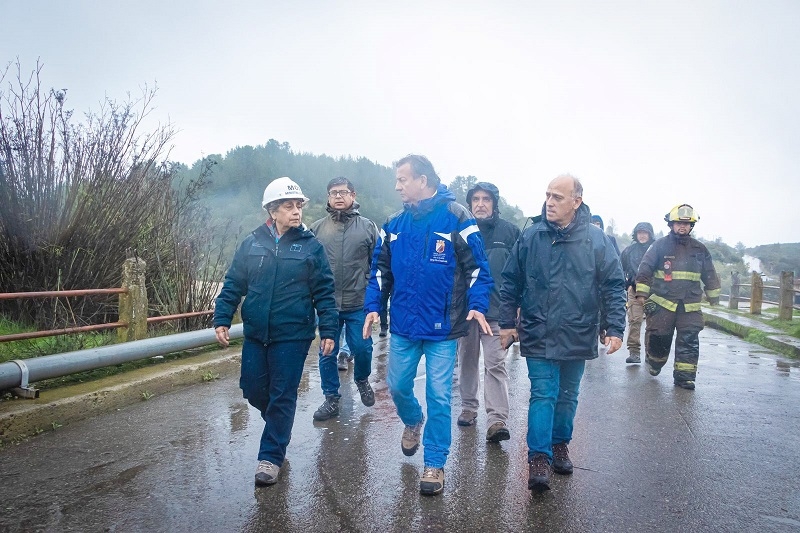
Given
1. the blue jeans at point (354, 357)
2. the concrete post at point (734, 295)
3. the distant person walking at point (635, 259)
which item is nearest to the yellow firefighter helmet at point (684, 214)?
the distant person walking at point (635, 259)

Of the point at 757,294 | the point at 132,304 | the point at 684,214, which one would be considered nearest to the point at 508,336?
the point at 684,214

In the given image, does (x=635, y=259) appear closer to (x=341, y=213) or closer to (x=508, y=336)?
(x=341, y=213)

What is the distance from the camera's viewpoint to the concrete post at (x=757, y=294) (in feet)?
51.3

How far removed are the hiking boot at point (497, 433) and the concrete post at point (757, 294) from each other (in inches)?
534

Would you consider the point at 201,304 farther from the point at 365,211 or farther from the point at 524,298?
the point at 365,211

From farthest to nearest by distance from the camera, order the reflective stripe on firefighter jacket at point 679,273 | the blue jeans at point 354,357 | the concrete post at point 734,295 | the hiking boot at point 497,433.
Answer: the concrete post at point 734,295 → the reflective stripe on firefighter jacket at point 679,273 → the blue jeans at point 354,357 → the hiking boot at point 497,433

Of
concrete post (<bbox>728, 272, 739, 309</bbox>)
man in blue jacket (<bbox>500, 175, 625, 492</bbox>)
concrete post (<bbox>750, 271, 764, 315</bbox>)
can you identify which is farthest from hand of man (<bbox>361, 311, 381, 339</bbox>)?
concrete post (<bbox>728, 272, 739, 309</bbox>)

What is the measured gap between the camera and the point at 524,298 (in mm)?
4242

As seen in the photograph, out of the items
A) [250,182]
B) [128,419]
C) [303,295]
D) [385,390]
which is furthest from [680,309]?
[250,182]

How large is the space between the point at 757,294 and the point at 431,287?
14662 mm

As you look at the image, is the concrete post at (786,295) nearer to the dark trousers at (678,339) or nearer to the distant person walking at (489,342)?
the dark trousers at (678,339)

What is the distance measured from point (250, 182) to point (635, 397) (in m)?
29.6

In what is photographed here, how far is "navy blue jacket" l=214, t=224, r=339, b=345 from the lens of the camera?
405 cm

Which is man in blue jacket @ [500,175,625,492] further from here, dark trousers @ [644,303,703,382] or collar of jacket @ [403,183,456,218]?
dark trousers @ [644,303,703,382]
